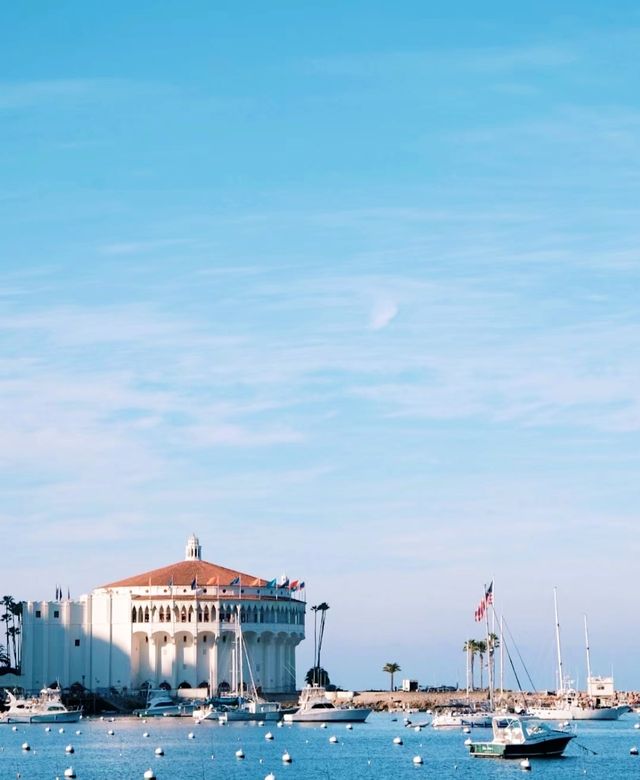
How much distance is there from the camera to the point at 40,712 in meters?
159

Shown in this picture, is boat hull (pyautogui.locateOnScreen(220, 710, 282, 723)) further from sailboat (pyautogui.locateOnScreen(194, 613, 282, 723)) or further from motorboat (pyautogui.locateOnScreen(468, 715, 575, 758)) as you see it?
motorboat (pyautogui.locateOnScreen(468, 715, 575, 758))

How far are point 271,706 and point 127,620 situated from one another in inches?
1143

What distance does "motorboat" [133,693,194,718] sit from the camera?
16750cm

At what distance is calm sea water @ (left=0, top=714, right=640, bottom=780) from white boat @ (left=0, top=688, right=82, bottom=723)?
4397 millimetres

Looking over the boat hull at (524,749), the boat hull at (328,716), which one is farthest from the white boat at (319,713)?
the boat hull at (524,749)

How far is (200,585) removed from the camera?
186125 millimetres

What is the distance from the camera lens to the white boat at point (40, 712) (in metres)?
Answer: 159

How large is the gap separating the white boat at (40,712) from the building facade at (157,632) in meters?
17.6

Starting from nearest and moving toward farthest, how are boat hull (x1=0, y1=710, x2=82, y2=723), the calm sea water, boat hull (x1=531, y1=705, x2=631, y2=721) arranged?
the calm sea water → boat hull (x1=531, y1=705, x2=631, y2=721) → boat hull (x1=0, y1=710, x2=82, y2=723)

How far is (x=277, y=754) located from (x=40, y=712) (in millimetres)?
53188

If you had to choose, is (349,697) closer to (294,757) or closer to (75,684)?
(75,684)

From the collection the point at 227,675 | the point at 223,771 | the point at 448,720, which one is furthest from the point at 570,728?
the point at 223,771

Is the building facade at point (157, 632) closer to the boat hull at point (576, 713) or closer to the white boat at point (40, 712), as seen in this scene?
the white boat at point (40, 712)

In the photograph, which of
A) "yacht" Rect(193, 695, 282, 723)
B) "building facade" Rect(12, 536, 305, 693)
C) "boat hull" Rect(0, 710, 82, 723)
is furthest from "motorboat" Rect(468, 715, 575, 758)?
"building facade" Rect(12, 536, 305, 693)
